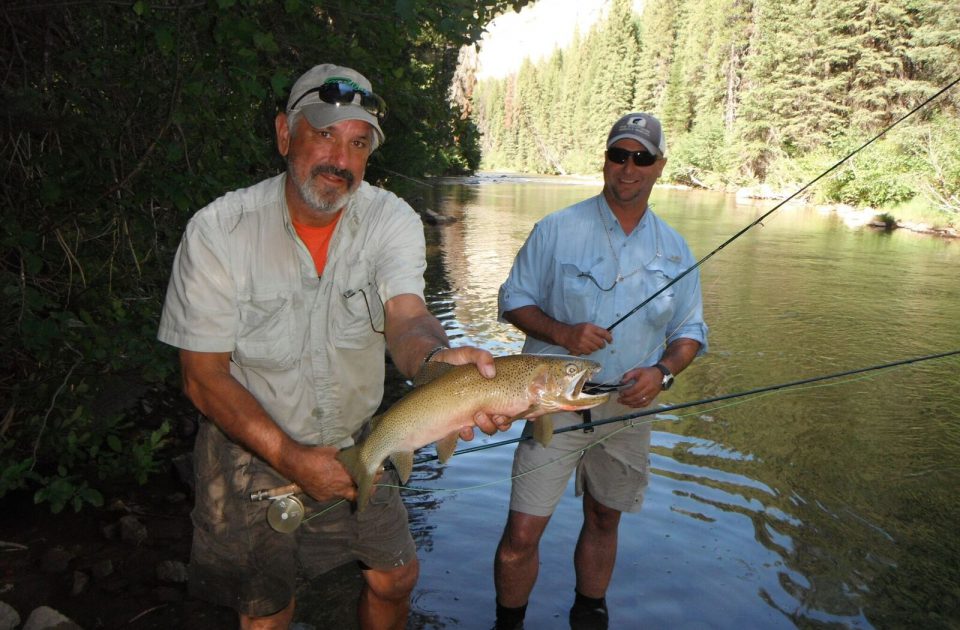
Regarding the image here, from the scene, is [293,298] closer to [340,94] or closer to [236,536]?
[340,94]

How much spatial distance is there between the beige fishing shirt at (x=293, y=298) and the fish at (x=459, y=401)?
33 centimetres

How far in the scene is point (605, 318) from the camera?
392 centimetres

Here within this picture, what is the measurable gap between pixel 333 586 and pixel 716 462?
3936 millimetres

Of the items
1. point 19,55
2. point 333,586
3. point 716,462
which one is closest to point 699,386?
point 716,462

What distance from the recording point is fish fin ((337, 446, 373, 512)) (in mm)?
2730

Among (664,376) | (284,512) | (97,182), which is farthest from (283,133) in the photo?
(97,182)

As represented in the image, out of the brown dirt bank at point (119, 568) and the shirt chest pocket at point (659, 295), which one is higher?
the shirt chest pocket at point (659, 295)

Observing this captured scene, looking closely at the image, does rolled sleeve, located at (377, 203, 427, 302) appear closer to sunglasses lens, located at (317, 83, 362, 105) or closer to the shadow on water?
sunglasses lens, located at (317, 83, 362, 105)

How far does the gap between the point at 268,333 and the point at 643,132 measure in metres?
2.25

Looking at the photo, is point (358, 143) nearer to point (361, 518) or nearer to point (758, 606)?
point (361, 518)

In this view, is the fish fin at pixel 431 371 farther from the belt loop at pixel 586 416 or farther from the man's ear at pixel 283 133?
the belt loop at pixel 586 416

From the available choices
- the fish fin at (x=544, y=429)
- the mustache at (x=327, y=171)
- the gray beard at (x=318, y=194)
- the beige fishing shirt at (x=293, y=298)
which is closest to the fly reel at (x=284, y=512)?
the beige fishing shirt at (x=293, y=298)

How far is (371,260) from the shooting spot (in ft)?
9.87

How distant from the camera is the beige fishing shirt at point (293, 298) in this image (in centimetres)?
271
